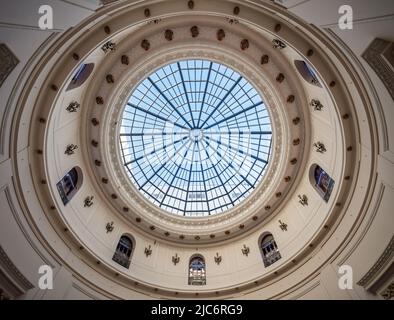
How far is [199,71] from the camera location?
70.6 ft

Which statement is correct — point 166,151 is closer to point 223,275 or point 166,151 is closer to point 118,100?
point 118,100

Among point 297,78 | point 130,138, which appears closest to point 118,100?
point 130,138

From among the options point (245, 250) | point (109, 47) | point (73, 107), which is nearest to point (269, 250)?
point (245, 250)

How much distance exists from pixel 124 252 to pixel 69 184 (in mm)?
6140

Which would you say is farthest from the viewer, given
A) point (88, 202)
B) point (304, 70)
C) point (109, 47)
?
point (88, 202)

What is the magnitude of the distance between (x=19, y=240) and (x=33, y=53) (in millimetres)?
7658

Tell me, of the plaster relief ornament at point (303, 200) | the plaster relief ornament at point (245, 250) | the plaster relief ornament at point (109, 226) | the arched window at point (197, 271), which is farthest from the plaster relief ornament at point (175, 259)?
the plaster relief ornament at point (303, 200)

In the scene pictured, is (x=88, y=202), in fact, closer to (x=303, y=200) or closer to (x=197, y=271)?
(x=197, y=271)

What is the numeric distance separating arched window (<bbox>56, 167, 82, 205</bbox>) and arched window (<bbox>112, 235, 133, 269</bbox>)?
4.97 m

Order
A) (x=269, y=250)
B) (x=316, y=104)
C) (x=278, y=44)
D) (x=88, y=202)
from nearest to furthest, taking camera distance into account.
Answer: (x=278, y=44) < (x=316, y=104) < (x=88, y=202) < (x=269, y=250)

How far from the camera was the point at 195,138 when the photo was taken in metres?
25.0

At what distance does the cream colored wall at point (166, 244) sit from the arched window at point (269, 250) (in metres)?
0.54

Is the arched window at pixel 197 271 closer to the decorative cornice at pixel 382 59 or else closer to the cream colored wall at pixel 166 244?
the cream colored wall at pixel 166 244

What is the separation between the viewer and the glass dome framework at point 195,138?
Result: 21719 millimetres
